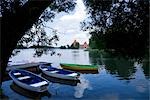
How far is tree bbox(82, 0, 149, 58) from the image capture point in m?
6.30

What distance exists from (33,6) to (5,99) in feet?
67.7

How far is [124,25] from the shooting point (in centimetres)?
661

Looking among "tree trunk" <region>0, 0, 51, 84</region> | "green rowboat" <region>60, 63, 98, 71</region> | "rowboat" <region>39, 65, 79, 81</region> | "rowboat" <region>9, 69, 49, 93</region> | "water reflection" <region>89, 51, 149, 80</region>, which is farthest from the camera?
"green rowboat" <region>60, 63, 98, 71</region>

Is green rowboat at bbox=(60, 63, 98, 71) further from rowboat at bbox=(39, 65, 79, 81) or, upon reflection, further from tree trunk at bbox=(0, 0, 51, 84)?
tree trunk at bbox=(0, 0, 51, 84)

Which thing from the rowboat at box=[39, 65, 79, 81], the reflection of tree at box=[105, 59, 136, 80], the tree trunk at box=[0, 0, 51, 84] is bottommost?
the reflection of tree at box=[105, 59, 136, 80]

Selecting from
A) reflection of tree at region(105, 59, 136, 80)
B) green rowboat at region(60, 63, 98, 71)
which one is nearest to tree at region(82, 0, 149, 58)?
reflection of tree at region(105, 59, 136, 80)

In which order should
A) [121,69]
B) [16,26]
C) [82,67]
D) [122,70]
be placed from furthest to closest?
[121,69] → [122,70] → [82,67] → [16,26]

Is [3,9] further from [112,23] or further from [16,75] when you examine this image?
[16,75]

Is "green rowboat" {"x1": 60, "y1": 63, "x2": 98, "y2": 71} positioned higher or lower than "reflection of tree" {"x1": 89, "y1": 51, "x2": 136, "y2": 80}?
higher

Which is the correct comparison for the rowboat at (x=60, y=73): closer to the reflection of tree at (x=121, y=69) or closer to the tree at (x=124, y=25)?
the reflection of tree at (x=121, y=69)

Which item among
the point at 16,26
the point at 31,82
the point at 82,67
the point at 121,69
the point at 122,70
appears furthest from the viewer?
the point at 121,69

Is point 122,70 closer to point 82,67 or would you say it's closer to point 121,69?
point 121,69

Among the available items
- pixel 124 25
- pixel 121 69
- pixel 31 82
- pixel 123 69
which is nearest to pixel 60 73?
pixel 31 82

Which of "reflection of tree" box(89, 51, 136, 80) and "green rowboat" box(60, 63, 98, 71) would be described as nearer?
"reflection of tree" box(89, 51, 136, 80)
